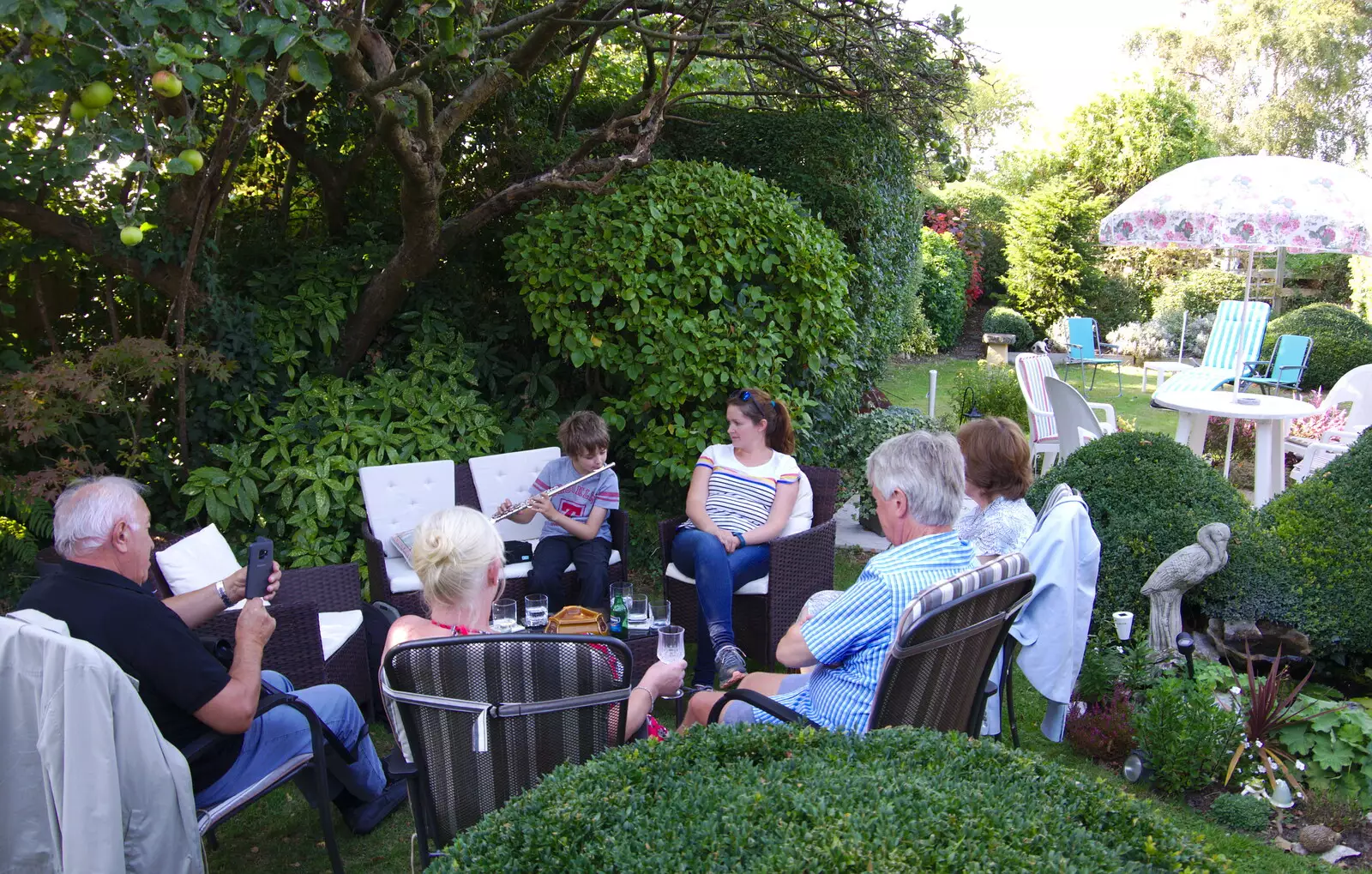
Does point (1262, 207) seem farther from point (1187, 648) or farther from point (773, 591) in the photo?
point (773, 591)

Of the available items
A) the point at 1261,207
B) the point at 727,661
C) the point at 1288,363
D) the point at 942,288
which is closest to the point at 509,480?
the point at 727,661

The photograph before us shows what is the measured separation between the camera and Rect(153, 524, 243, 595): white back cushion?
3.75 m

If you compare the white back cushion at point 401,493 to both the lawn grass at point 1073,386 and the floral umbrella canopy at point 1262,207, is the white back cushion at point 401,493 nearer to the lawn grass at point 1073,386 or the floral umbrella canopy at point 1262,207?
the lawn grass at point 1073,386

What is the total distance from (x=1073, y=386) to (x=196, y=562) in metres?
9.49

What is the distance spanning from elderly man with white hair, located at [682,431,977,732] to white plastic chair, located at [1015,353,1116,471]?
16.3ft

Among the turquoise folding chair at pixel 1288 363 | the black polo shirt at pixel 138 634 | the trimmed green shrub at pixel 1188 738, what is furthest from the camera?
the turquoise folding chair at pixel 1288 363

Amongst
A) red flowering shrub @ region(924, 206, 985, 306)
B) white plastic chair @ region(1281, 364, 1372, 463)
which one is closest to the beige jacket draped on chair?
white plastic chair @ region(1281, 364, 1372, 463)

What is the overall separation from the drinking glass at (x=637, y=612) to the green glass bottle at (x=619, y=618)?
1.3 inches

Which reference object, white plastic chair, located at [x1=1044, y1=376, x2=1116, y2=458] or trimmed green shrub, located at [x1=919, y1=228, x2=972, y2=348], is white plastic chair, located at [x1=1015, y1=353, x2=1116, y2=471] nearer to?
white plastic chair, located at [x1=1044, y1=376, x2=1116, y2=458]

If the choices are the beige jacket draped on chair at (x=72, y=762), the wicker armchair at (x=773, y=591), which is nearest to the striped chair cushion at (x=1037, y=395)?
the wicker armchair at (x=773, y=591)

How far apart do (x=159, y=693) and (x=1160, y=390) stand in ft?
24.6

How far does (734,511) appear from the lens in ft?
14.9

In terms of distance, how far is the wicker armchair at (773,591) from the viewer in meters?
4.30

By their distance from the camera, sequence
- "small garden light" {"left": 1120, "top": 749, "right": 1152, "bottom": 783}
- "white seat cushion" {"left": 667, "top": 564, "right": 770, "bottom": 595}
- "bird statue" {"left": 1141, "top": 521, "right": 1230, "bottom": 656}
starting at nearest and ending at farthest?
"small garden light" {"left": 1120, "top": 749, "right": 1152, "bottom": 783}, "bird statue" {"left": 1141, "top": 521, "right": 1230, "bottom": 656}, "white seat cushion" {"left": 667, "top": 564, "right": 770, "bottom": 595}
